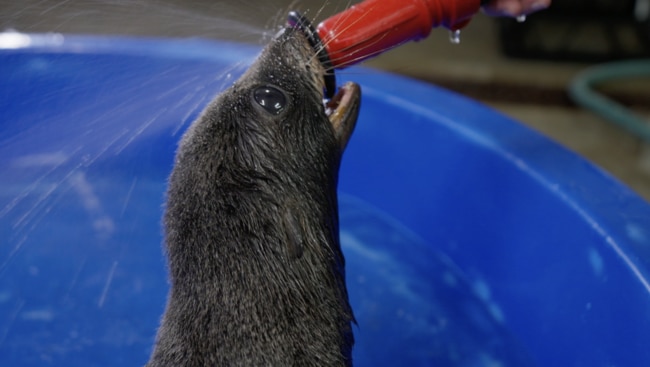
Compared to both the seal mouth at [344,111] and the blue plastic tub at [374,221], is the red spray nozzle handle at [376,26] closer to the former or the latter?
the seal mouth at [344,111]

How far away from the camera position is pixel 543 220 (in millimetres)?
1723

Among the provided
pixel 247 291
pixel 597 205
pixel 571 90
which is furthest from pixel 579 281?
pixel 571 90

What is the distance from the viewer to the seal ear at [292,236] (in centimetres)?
110

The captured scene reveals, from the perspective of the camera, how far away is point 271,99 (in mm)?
1188

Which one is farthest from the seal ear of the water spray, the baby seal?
the water spray

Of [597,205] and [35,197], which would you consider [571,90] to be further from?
[35,197]

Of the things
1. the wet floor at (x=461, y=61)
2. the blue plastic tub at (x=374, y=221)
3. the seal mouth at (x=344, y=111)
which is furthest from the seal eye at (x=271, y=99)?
the wet floor at (x=461, y=61)

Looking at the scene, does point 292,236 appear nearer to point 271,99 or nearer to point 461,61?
point 271,99

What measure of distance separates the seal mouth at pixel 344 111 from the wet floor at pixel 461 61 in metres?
0.42

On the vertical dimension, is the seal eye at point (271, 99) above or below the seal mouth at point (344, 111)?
above

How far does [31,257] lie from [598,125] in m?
2.45

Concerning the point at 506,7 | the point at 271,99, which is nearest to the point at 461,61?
the point at 506,7

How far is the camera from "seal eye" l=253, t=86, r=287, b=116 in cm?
118

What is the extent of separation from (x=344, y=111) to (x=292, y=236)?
0.92 ft
